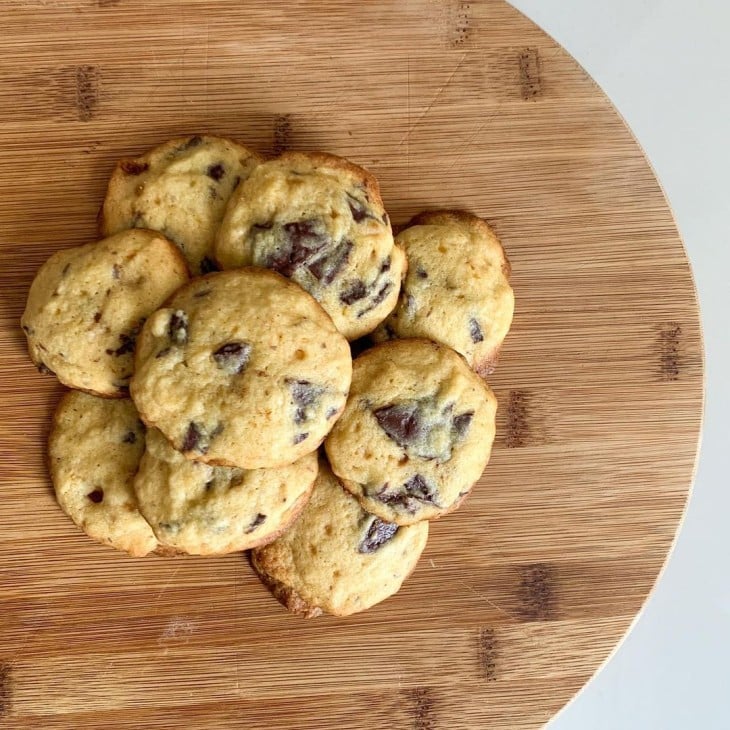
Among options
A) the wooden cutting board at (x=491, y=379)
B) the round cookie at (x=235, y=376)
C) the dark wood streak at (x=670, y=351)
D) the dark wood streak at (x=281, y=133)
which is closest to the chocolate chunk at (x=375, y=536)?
the wooden cutting board at (x=491, y=379)

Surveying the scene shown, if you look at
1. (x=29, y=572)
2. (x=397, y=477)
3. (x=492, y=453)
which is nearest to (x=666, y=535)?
(x=492, y=453)

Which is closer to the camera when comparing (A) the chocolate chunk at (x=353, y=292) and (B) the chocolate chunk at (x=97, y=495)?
(A) the chocolate chunk at (x=353, y=292)

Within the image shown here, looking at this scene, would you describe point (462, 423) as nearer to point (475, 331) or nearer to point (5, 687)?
point (475, 331)

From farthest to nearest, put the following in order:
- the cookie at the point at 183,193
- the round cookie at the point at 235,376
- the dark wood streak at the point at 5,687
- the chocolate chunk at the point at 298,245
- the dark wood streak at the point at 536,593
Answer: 1. the dark wood streak at the point at 536,593
2. the dark wood streak at the point at 5,687
3. the cookie at the point at 183,193
4. the chocolate chunk at the point at 298,245
5. the round cookie at the point at 235,376

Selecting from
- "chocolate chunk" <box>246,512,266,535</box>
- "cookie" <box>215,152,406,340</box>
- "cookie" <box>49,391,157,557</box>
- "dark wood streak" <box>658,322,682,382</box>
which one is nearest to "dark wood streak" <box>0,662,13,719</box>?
"cookie" <box>49,391,157,557</box>

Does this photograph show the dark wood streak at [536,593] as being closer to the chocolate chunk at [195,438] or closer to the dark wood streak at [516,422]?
the dark wood streak at [516,422]

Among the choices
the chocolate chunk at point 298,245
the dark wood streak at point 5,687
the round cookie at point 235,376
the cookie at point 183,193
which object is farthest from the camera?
the dark wood streak at point 5,687

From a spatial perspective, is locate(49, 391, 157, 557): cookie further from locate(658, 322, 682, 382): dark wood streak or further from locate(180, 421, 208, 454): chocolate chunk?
locate(658, 322, 682, 382): dark wood streak
